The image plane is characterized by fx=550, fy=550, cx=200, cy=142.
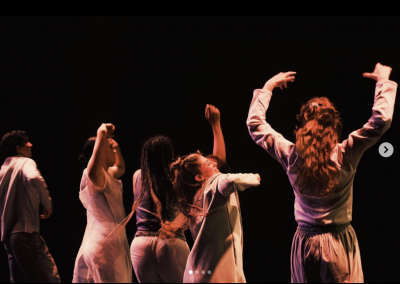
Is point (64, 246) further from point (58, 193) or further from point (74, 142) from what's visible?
point (74, 142)

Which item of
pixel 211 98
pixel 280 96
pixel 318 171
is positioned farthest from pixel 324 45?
pixel 318 171

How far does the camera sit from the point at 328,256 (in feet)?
10.2

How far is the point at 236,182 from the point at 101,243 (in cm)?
113

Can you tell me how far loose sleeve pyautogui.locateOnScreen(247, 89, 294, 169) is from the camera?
329 centimetres

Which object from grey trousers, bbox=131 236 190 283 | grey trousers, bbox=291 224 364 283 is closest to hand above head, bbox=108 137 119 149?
A: grey trousers, bbox=131 236 190 283

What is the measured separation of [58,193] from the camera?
16.5ft

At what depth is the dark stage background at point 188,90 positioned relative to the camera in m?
4.65

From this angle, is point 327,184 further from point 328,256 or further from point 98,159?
point 98,159

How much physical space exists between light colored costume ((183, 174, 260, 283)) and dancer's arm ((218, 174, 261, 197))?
0.24 ft

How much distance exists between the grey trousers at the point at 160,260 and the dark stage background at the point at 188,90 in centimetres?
134

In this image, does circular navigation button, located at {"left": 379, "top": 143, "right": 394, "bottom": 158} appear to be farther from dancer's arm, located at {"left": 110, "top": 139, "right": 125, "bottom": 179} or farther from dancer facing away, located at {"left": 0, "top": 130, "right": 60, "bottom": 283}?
dancer facing away, located at {"left": 0, "top": 130, "right": 60, "bottom": 283}

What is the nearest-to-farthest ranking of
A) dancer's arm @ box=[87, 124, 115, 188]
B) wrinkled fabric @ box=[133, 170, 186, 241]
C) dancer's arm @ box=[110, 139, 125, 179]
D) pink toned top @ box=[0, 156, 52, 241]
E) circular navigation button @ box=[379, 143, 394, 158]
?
dancer's arm @ box=[87, 124, 115, 188] → wrinkled fabric @ box=[133, 170, 186, 241] → pink toned top @ box=[0, 156, 52, 241] → dancer's arm @ box=[110, 139, 125, 179] → circular navigation button @ box=[379, 143, 394, 158]

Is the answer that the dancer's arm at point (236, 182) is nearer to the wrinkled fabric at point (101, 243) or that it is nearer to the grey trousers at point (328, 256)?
the grey trousers at point (328, 256)

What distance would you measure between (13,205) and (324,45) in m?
2.81
